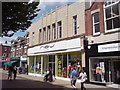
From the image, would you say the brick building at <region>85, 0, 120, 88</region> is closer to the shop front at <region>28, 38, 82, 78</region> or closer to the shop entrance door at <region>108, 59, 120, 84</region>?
the shop entrance door at <region>108, 59, 120, 84</region>

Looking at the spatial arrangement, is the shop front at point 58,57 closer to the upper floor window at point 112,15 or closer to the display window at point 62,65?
the display window at point 62,65

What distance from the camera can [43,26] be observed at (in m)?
26.0

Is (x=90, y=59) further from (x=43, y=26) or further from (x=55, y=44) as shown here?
(x=43, y=26)

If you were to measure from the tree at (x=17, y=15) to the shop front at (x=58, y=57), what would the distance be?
27.1 feet

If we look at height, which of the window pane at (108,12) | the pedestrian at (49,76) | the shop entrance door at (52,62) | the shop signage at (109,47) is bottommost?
the pedestrian at (49,76)

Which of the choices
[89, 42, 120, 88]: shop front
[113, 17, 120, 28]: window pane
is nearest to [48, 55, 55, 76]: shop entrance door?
[89, 42, 120, 88]: shop front

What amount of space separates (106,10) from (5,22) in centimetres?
921

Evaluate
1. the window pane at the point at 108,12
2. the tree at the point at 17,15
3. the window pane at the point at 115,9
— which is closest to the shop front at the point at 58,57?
the window pane at the point at 108,12

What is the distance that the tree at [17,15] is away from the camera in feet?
30.2

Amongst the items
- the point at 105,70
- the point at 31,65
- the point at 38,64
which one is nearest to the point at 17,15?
the point at 105,70

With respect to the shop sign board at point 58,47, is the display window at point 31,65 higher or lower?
lower

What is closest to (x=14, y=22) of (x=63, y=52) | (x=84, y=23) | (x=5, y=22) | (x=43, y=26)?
(x=5, y=22)

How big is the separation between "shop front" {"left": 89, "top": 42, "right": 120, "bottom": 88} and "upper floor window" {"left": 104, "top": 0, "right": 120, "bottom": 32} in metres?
1.51

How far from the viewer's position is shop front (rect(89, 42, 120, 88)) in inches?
549
